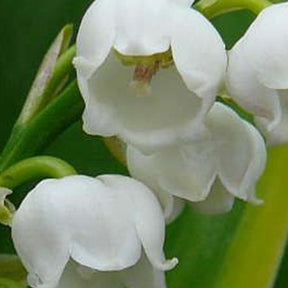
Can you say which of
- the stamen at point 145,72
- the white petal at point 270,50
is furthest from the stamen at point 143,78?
the white petal at point 270,50

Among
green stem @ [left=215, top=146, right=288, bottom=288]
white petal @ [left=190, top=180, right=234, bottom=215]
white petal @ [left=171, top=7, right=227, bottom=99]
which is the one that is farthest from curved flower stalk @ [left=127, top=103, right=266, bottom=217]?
green stem @ [left=215, top=146, right=288, bottom=288]

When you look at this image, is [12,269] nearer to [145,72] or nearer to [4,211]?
[4,211]

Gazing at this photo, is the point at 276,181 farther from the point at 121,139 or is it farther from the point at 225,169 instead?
the point at 121,139

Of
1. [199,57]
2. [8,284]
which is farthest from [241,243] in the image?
[199,57]

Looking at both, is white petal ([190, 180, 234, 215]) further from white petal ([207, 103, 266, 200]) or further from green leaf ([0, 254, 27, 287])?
green leaf ([0, 254, 27, 287])

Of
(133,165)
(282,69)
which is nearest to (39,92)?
(133,165)

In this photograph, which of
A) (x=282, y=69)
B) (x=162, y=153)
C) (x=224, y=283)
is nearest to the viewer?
(x=282, y=69)
